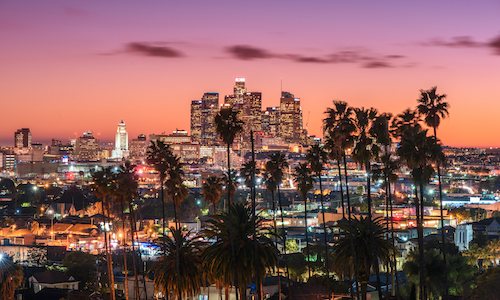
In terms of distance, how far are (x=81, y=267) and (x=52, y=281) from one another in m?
4.58

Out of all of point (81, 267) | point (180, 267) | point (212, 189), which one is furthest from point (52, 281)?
point (180, 267)

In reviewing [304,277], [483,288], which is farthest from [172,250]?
[304,277]

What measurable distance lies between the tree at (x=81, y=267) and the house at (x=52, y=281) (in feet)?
5.45

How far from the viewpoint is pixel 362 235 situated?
2898cm

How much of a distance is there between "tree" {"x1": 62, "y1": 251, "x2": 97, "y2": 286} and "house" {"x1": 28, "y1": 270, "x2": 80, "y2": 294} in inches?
65.3

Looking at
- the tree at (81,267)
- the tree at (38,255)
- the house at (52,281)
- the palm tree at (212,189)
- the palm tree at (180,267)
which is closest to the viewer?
the palm tree at (180,267)

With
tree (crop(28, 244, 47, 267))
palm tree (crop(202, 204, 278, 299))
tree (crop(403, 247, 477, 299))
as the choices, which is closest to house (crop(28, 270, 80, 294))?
tree (crop(28, 244, 47, 267))

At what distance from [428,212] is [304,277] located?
63.1 meters

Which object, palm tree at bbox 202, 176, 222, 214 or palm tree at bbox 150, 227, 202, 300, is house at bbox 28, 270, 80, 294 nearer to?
palm tree at bbox 202, 176, 222, 214

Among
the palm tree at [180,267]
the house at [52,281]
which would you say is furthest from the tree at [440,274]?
the house at [52,281]

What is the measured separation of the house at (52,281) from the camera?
51312mm

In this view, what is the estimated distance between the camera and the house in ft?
168

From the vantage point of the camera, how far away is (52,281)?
52438 millimetres

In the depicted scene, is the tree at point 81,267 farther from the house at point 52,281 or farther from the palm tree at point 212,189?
the palm tree at point 212,189
